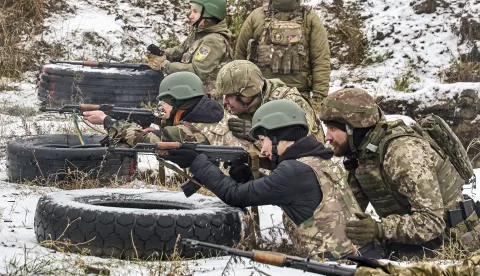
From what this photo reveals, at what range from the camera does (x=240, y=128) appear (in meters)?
6.96

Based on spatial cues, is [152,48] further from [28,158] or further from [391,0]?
[391,0]

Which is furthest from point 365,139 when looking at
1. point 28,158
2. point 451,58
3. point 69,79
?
point 451,58

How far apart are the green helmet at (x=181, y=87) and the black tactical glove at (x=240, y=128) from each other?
1.41ft

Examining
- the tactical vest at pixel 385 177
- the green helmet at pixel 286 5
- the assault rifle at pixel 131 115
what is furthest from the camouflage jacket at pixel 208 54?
the tactical vest at pixel 385 177

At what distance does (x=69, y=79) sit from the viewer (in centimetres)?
1069

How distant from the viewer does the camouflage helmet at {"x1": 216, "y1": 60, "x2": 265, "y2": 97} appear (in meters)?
7.12

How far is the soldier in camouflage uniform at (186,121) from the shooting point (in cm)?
701

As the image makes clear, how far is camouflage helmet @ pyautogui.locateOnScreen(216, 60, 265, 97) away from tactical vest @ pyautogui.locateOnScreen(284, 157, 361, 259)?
1.91 metres

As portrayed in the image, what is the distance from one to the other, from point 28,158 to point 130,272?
3.21 metres

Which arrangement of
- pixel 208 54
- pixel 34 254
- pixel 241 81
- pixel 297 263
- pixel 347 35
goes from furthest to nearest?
pixel 347 35
pixel 208 54
pixel 241 81
pixel 34 254
pixel 297 263

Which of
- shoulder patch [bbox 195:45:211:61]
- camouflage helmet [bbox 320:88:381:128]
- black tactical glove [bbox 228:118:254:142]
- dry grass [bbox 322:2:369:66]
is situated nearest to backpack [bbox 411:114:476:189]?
camouflage helmet [bbox 320:88:381:128]

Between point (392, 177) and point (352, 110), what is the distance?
0.55m

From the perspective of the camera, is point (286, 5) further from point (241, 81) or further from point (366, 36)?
point (366, 36)

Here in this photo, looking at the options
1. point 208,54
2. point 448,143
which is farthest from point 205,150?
point 208,54
